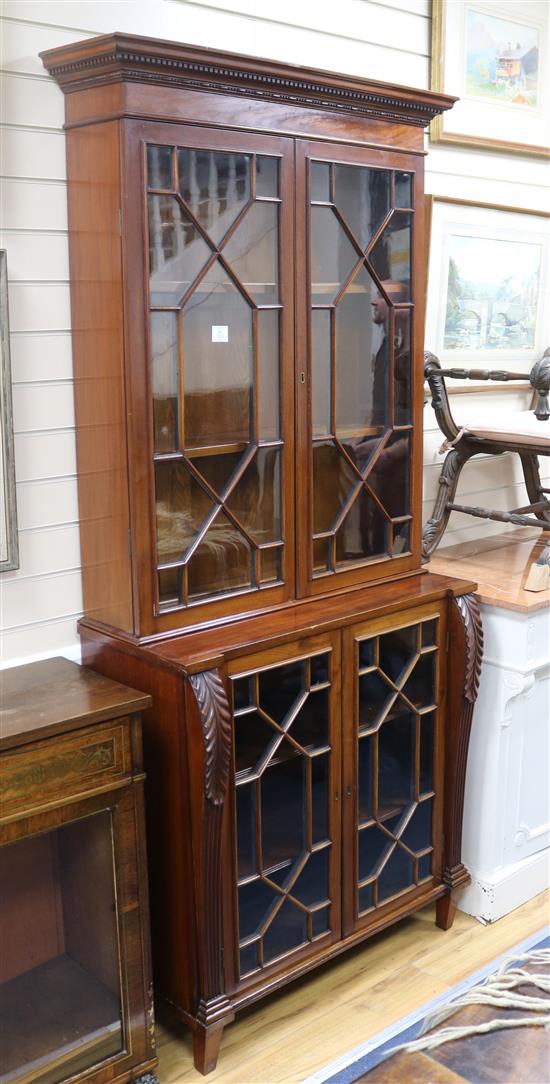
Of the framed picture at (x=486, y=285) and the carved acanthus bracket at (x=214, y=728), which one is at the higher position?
the framed picture at (x=486, y=285)

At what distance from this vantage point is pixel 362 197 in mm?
2410

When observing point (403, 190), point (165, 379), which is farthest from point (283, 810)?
point (403, 190)

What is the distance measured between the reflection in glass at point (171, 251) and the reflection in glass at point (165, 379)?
4 cm

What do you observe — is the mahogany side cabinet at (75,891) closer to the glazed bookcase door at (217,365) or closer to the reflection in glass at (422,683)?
the glazed bookcase door at (217,365)

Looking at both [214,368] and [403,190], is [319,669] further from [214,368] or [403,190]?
[403,190]

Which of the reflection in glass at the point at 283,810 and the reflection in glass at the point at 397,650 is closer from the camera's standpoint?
the reflection in glass at the point at 283,810

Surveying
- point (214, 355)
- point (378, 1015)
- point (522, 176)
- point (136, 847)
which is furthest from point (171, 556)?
point (522, 176)

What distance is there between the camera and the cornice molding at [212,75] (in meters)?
1.94

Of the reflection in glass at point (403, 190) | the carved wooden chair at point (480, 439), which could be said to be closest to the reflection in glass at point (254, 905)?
the carved wooden chair at point (480, 439)

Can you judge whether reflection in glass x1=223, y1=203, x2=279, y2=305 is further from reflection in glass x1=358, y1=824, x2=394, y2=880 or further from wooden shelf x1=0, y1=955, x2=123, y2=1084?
wooden shelf x1=0, y1=955, x2=123, y2=1084

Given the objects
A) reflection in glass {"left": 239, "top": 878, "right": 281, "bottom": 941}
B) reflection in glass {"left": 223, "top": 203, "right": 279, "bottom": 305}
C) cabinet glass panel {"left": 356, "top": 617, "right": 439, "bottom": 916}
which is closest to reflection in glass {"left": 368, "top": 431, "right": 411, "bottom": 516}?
cabinet glass panel {"left": 356, "top": 617, "right": 439, "bottom": 916}

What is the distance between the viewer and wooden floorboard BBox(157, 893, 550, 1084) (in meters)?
2.29

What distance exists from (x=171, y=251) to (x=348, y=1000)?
1761mm

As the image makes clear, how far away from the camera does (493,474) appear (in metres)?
3.51
